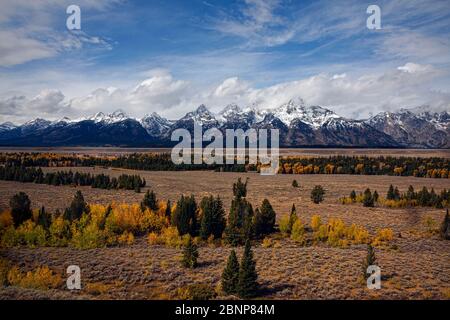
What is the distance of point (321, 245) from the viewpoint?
1927 inches

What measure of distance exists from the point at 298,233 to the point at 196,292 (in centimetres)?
2328

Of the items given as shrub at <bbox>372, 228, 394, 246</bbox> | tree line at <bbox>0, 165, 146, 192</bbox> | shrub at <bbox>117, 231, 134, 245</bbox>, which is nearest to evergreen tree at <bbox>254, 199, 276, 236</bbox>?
shrub at <bbox>372, 228, 394, 246</bbox>

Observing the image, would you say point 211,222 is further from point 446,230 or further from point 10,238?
point 446,230

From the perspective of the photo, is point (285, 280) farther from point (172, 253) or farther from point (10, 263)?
point (10, 263)

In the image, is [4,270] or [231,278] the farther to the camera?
[4,270]

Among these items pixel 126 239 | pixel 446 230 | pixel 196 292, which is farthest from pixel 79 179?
pixel 446 230

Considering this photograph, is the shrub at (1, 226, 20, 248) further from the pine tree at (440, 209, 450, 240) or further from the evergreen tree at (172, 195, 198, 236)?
the pine tree at (440, 209, 450, 240)

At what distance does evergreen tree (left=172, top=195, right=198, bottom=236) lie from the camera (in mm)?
52531

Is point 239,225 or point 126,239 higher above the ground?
point 239,225

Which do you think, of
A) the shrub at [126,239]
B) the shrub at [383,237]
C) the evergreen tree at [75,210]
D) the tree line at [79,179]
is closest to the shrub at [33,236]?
the evergreen tree at [75,210]

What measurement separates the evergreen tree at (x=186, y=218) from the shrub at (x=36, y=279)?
1970 centimetres

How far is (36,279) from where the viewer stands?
32906 mm

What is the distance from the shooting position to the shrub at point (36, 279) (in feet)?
106

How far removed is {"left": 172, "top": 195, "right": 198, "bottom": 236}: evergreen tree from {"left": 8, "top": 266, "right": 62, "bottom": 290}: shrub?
19.7 metres
